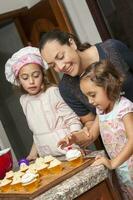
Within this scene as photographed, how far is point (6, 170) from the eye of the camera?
1.45 meters

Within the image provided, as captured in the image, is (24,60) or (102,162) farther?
(24,60)

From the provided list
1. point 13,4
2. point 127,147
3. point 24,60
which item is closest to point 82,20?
point 13,4

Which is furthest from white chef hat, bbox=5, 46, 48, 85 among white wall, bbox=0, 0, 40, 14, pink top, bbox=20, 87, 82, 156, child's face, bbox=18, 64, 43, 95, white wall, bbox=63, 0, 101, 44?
white wall, bbox=0, 0, 40, 14

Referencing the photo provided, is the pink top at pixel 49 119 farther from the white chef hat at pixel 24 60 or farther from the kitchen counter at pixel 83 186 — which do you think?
the kitchen counter at pixel 83 186

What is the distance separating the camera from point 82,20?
268 centimetres

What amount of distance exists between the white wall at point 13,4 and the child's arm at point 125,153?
6.70 ft

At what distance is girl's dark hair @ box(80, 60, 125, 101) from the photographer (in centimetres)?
133

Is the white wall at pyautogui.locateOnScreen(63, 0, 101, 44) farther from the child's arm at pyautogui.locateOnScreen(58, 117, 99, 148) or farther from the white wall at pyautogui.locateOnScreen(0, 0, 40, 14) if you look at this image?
the child's arm at pyautogui.locateOnScreen(58, 117, 99, 148)

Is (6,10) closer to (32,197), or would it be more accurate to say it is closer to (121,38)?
(121,38)

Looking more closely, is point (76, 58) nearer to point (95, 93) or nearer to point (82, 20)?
point (95, 93)

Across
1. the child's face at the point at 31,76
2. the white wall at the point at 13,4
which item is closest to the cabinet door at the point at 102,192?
the child's face at the point at 31,76

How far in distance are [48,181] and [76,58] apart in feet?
1.64

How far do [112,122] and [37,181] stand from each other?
14.6 inches

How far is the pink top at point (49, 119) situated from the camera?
1.64 meters
